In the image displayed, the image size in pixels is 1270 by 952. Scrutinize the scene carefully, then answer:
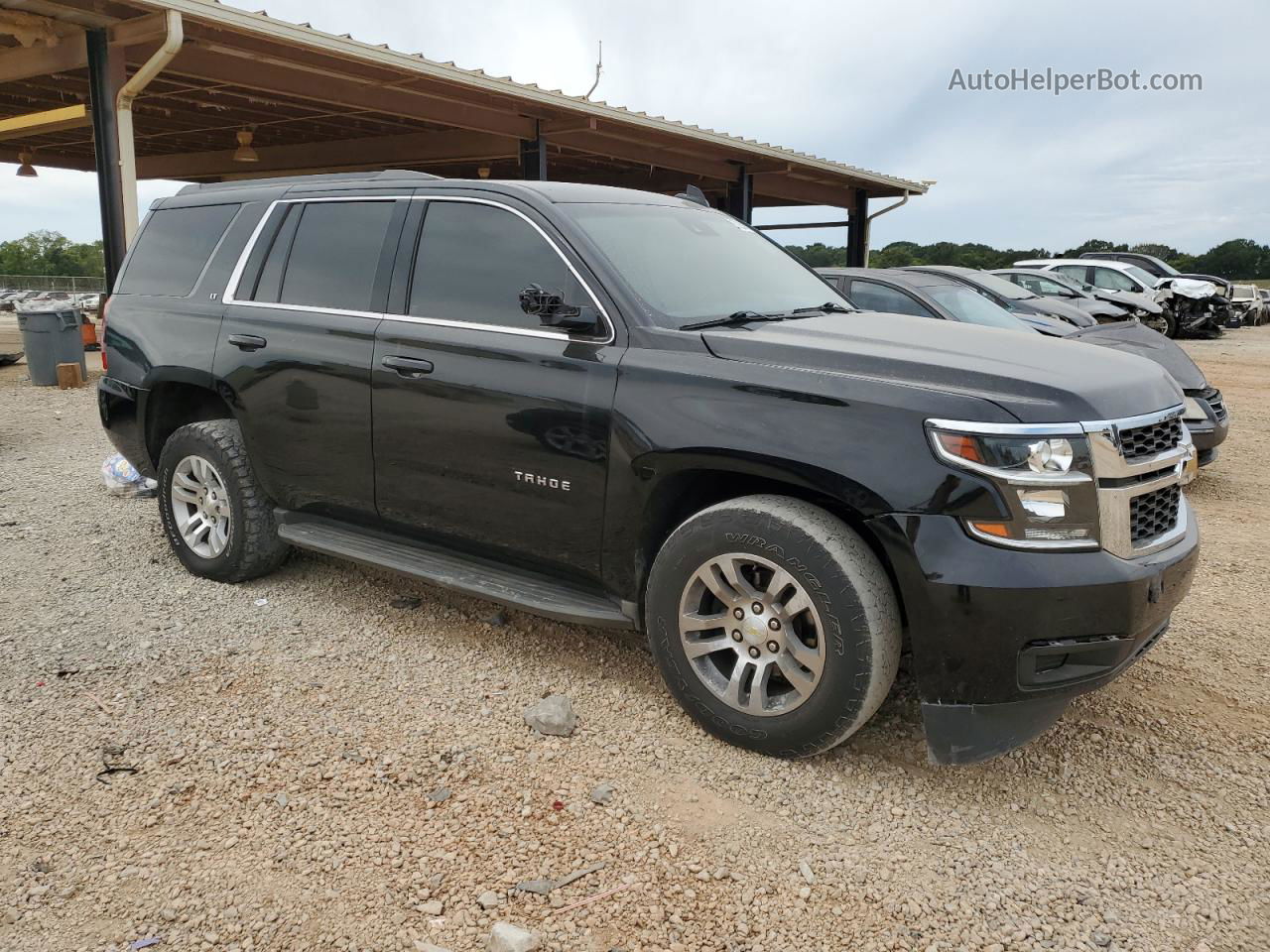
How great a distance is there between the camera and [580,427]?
346 centimetres

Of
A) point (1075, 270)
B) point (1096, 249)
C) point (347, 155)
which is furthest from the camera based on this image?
point (1096, 249)

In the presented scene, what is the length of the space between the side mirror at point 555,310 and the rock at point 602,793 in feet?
5.04

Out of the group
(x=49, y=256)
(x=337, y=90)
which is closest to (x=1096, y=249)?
(x=337, y=90)

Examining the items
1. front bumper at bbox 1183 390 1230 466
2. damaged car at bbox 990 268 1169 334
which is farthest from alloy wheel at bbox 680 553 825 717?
damaged car at bbox 990 268 1169 334

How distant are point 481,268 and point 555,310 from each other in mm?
613

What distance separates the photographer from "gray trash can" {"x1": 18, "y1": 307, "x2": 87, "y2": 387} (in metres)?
11.3

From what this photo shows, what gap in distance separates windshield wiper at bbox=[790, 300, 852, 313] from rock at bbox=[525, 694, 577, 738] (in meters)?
1.77

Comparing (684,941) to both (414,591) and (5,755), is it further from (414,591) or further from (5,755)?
(414,591)

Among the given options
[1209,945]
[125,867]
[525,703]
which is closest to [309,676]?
[525,703]

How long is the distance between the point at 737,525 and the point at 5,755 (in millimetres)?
2491

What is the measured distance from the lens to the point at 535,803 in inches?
118

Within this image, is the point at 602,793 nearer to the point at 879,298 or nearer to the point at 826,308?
the point at 826,308

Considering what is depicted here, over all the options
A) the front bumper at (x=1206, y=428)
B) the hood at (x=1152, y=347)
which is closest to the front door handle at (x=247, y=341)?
the hood at (x=1152, y=347)

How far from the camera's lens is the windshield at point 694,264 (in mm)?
3633
